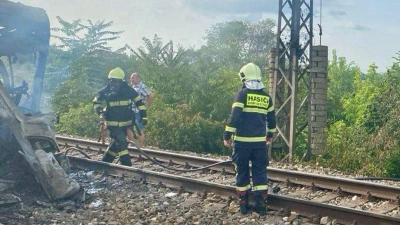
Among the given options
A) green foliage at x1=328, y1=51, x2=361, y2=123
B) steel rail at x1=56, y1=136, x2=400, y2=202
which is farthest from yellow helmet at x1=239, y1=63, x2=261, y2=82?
green foliage at x1=328, y1=51, x2=361, y2=123

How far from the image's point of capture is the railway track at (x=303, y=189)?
21.9 ft

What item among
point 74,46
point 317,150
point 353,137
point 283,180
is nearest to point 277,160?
point 317,150

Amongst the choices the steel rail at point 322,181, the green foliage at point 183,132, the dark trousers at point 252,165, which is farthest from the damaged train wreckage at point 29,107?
the green foliage at point 183,132

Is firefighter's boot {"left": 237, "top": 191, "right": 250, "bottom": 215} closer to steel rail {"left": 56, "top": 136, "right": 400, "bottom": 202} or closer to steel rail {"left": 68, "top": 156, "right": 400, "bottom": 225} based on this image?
steel rail {"left": 68, "top": 156, "right": 400, "bottom": 225}

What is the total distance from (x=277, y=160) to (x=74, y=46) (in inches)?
881

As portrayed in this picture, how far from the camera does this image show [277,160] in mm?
13656

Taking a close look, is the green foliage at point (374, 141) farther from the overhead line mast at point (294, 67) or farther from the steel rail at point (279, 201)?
the steel rail at point (279, 201)

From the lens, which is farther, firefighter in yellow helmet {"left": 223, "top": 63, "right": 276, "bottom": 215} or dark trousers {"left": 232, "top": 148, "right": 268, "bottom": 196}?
dark trousers {"left": 232, "top": 148, "right": 268, "bottom": 196}

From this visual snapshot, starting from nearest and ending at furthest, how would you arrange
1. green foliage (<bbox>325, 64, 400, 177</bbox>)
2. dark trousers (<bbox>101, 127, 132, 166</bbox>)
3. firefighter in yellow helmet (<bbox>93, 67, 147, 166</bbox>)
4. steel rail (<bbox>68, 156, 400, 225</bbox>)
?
steel rail (<bbox>68, 156, 400, 225</bbox>) → firefighter in yellow helmet (<bbox>93, 67, 147, 166</bbox>) → dark trousers (<bbox>101, 127, 132, 166</bbox>) → green foliage (<bbox>325, 64, 400, 177</bbox>)

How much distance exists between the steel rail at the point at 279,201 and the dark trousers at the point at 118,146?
34 cm

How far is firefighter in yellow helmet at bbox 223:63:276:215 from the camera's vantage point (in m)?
7.25

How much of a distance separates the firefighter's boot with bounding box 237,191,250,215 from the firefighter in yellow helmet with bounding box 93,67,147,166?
10.5 feet

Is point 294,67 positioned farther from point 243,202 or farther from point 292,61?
point 243,202

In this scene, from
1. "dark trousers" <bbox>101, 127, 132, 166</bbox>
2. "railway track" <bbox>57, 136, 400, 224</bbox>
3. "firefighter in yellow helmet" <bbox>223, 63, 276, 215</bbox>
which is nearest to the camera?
"railway track" <bbox>57, 136, 400, 224</bbox>
